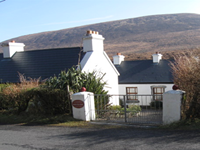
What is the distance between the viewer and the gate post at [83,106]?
8.83 meters

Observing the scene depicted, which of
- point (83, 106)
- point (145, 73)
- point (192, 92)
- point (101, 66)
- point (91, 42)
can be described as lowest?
point (83, 106)

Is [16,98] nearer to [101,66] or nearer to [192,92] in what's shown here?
[101,66]

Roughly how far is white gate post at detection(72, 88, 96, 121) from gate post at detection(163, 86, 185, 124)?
3010 mm

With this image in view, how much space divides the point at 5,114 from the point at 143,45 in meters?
77.2

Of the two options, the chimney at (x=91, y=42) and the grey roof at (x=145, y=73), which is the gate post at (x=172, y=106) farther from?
the grey roof at (x=145, y=73)

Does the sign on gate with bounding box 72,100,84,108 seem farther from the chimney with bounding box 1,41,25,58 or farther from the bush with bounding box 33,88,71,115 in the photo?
the chimney with bounding box 1,41,25,58

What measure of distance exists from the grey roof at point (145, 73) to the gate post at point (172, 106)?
14563 millimetres

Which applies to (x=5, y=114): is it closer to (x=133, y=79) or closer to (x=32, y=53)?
(x=32, y=53)

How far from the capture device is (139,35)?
338ft

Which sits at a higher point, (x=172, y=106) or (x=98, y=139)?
(x=172, y=106)

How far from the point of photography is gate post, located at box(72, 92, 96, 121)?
29.0 feet

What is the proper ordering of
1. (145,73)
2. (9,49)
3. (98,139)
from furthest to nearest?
(145,73) < (9,49) < (98,139)

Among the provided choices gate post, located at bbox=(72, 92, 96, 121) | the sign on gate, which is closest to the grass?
gate post, located at bbox=(72, 92, 96, 121)

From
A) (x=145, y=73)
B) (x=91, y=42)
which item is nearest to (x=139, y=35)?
(x=145, y=73)
